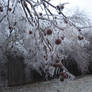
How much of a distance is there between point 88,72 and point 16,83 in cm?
413

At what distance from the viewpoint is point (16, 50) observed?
1009 centimetres

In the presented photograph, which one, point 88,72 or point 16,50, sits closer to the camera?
point 16,50

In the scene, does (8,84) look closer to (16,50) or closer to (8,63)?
(8,63)

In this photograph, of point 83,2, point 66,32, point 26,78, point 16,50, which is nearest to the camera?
point 66,32

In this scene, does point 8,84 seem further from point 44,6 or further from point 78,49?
point 44,6

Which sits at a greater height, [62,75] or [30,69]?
[62,75]

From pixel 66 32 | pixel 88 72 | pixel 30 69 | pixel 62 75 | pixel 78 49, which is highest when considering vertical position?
pixel 66 32

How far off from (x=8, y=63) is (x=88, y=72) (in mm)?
4541

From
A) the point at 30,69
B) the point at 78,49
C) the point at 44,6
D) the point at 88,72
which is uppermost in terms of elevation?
the point at 44,6

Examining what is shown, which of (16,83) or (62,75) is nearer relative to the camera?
(62,75)

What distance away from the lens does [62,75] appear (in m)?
1.71

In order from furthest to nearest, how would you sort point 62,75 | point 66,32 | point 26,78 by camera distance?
point 26,78
point 66,32
point 62,75

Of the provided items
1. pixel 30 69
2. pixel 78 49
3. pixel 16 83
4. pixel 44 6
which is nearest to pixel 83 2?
pixel 78 49

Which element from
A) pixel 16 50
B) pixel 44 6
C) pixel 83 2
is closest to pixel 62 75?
pixel 44 6
